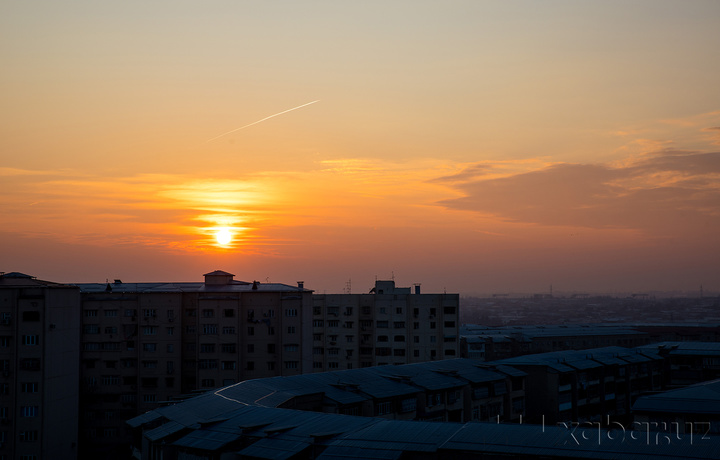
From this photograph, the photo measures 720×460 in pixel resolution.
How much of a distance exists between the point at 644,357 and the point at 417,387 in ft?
107

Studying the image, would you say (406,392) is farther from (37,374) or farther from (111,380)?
(111,380)

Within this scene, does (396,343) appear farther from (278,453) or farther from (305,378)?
(278,453)

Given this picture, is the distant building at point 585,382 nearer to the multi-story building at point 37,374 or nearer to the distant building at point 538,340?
the multi-story building at point 37,374

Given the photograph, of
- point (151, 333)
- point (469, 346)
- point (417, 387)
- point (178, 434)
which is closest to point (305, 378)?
point (417, 387)

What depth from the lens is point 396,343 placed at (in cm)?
8312

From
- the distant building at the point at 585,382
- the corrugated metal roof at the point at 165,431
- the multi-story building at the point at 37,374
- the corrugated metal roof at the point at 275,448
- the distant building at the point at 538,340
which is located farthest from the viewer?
the distant building at the point at 538,340

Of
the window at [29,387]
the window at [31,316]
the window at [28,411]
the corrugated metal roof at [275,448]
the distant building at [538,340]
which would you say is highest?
the window at [31,316]

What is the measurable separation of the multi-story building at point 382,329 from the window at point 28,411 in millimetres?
38902

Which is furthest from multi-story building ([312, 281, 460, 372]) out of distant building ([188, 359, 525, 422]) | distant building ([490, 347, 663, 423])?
distant building ([188, 359, 525, 422])

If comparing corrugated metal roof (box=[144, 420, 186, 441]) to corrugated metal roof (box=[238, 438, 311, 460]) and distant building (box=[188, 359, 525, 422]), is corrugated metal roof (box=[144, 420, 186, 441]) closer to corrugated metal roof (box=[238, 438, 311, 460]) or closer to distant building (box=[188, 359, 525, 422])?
distant building (box=[188, 359, 525, 422])

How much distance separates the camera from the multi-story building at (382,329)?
272 feet

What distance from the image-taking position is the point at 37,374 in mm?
49562

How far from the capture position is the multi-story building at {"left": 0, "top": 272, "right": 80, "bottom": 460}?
160 ft

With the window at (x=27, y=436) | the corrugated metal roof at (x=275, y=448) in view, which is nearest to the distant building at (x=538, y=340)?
the window at (x=27, y=436)
